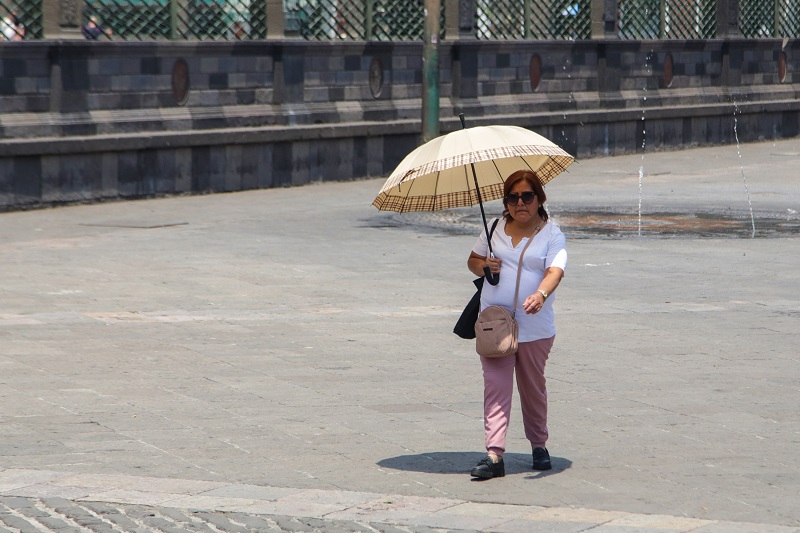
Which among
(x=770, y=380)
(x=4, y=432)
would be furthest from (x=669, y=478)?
(x=4, y=432)

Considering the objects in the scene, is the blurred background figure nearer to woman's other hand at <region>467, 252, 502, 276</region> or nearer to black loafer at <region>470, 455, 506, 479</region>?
woman's other hand at <region>467, 252, 502, 276</region>

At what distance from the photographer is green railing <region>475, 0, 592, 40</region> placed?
2556 cm

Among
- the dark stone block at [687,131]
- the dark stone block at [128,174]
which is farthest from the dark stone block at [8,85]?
the dark stone block at [687,131]

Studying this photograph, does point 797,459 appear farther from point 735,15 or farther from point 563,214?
point 735,15

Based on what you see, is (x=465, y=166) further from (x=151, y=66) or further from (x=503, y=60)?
(x=503, y=60)

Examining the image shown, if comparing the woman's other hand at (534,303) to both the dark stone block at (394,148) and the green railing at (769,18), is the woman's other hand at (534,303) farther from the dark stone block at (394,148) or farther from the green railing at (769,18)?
the green railing at (769,18)

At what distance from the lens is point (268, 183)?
853 inches

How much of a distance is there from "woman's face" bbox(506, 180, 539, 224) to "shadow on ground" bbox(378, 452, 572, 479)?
104 cm

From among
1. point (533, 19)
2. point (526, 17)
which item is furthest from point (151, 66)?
point (533, 19)

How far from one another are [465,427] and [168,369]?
213 cm

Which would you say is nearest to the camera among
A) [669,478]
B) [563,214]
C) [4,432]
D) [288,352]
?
[669,478]

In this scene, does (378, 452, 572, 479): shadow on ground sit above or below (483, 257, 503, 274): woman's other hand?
below

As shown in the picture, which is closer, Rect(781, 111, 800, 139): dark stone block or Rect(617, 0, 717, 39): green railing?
Rect(617, 0, 717, 39): green railing

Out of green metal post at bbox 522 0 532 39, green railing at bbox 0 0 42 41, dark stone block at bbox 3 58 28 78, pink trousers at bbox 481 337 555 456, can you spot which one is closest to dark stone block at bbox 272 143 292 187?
green railing at bbox 0 0 42 41
